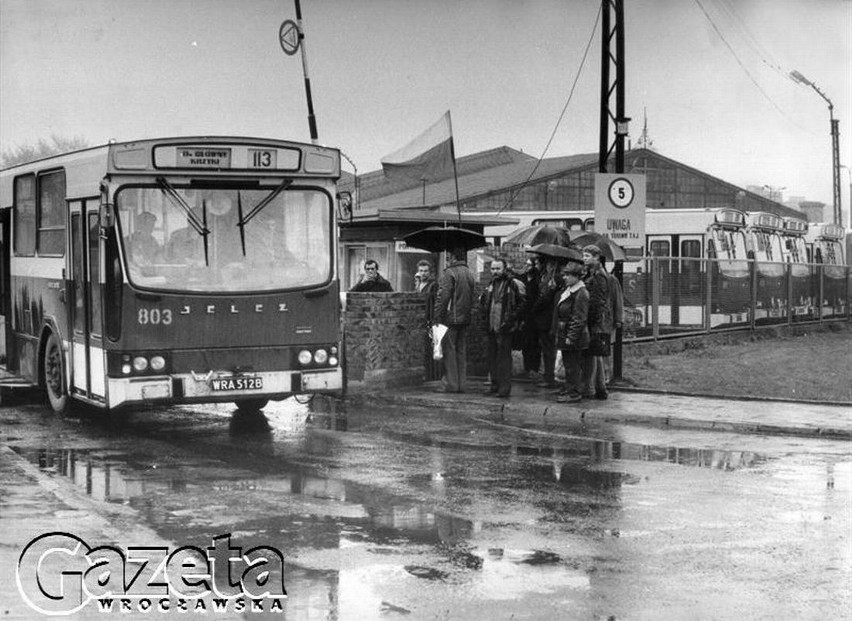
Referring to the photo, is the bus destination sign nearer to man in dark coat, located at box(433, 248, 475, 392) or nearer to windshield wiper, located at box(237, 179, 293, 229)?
windshield wiper, located at box(237, 179, 293, 229)

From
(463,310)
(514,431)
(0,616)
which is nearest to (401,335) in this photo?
(463,310)

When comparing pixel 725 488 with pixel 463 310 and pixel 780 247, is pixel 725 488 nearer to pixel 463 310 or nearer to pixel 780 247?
pixel 463 310

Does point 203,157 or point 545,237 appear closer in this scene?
point 203,157

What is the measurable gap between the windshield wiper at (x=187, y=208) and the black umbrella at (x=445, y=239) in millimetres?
4749

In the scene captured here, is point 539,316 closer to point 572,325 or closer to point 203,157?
point 572,325

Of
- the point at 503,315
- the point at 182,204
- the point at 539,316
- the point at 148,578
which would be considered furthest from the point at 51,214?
the point at 148,578

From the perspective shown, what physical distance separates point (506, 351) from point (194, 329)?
4.87 m

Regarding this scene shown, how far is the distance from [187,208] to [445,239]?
5.16 meters

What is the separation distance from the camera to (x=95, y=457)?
11547 mm

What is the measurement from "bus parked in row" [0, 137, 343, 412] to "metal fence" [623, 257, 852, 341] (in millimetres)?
9950

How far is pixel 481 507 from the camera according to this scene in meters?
9.22

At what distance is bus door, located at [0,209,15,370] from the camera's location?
53.2 feet

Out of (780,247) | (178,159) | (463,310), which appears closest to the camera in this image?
(178,159)

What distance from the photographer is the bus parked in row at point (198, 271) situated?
12516 millimetres
